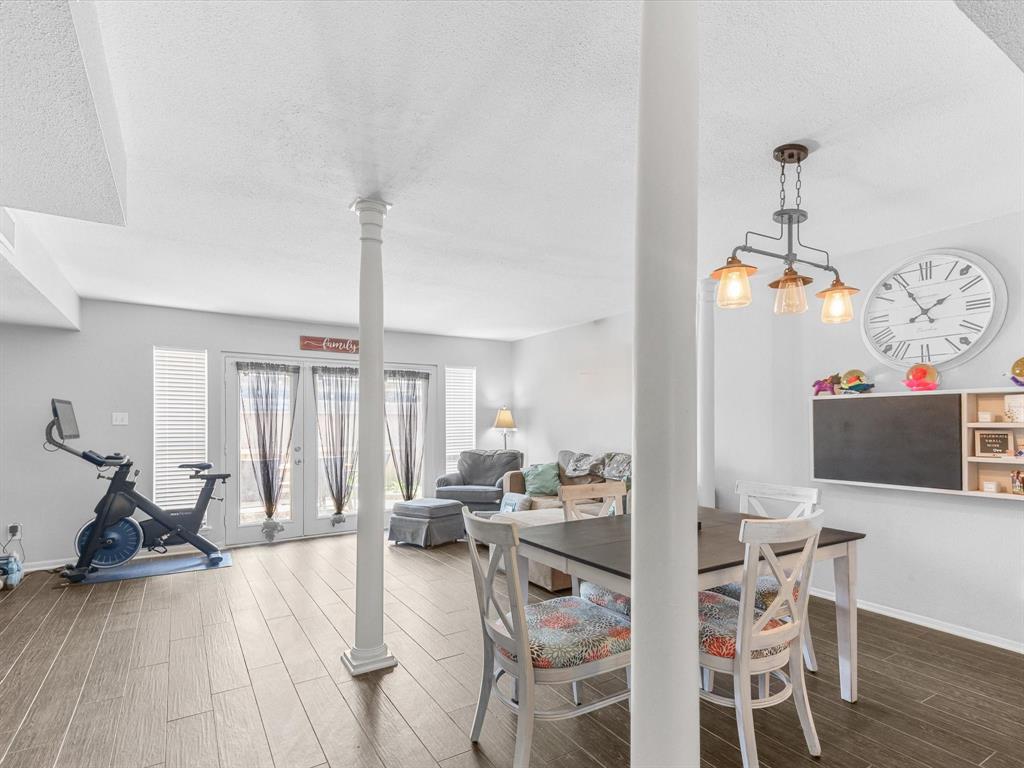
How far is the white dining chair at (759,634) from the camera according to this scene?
2.02m

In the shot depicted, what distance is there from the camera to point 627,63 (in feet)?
6.11

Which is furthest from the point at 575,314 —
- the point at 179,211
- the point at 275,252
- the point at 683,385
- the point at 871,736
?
the point at 683,385

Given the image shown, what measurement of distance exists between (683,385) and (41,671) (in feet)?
12.5

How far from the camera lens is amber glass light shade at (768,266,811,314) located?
2.47 meters

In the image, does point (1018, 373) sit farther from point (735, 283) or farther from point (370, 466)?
point (370, 466)

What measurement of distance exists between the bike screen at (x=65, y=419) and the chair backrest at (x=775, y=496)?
214 inches

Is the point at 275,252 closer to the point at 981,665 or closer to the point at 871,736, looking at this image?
the point at 871,736

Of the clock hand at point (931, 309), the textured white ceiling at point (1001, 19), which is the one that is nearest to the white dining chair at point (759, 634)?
the textured white ceiling at point (1001, 19)

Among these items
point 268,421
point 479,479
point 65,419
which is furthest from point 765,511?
point 65,419

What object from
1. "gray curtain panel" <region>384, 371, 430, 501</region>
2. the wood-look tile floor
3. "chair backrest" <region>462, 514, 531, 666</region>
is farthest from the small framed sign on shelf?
"gray curtain panel" <region>384, 371, 430, 501</region>

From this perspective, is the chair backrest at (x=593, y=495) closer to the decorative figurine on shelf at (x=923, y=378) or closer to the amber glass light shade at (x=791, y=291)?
the amber glass light shade at (x=791, y=291)

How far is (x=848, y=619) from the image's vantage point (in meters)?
2.62

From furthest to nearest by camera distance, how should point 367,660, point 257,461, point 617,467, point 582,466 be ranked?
point 257,461
point 582,466
point 617,467
point 367,660

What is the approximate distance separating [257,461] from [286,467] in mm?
331
